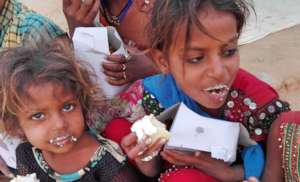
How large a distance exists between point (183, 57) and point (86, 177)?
0.56 metres

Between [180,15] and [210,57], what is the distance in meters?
0.16

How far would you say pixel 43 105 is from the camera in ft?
6.24

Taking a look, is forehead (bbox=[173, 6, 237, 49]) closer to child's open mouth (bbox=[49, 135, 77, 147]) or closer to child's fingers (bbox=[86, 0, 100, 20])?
child's open mouth (bbox=[49, 135, 77, 147])

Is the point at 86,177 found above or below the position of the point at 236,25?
below

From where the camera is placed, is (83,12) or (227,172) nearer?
(227,172)

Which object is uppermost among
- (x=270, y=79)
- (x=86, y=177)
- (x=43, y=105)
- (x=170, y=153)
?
(x=43, y=105)

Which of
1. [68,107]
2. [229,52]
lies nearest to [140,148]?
[68,107]

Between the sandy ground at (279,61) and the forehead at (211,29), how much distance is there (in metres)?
1.52

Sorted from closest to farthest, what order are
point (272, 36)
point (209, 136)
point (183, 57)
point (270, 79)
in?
point (183, 57) → point (209, 136) → point (270, 79) → point (272, 36)

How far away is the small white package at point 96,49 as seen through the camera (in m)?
2.23

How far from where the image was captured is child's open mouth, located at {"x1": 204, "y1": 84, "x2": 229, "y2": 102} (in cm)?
186

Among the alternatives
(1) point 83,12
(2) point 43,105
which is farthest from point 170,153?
(1) point 83,12

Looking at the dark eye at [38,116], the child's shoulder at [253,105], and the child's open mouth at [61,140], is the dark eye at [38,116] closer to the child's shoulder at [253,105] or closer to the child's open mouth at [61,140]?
the child's open mouth at [61,140]

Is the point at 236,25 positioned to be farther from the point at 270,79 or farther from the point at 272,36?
the point at 272,36
